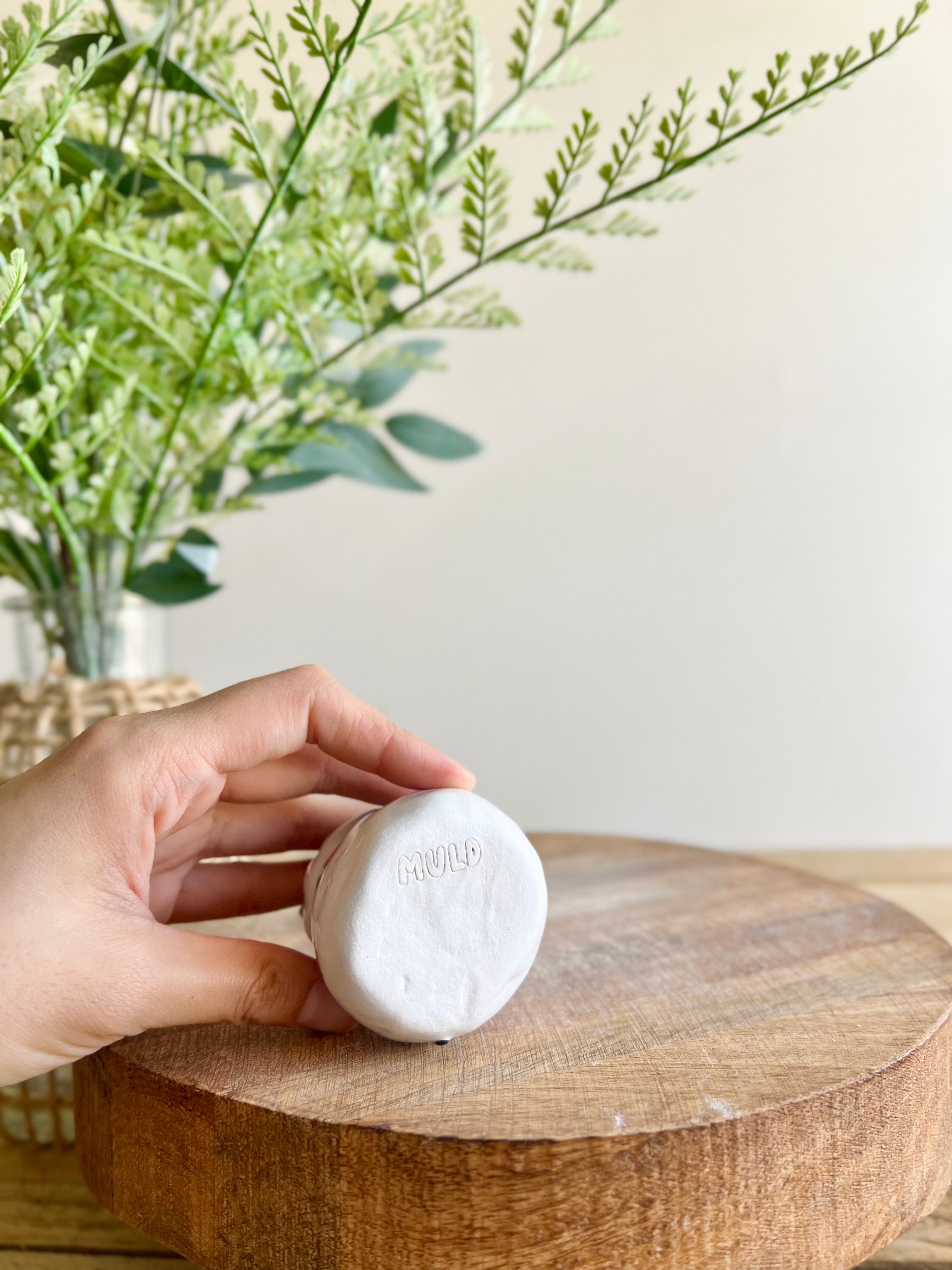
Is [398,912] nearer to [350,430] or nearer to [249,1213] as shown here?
[249,1213]

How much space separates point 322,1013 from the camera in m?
0.40

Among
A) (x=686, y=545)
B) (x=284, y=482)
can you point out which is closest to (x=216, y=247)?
(x=284, y=482)

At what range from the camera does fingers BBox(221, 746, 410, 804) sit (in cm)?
50

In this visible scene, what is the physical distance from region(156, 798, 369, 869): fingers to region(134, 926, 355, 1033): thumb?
0.38ft

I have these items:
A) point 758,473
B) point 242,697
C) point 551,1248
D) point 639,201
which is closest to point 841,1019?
point 551,1248

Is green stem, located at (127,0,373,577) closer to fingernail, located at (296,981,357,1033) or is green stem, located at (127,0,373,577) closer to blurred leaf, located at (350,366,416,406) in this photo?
blurred leaf, located at (350,366,416,406)

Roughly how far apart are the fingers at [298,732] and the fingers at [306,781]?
0.15ft

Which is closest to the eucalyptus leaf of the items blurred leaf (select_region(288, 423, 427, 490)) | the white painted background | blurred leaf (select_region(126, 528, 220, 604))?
blurred leaf (select_region(126, 528, 220, 604))

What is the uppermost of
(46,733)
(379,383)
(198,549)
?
(379,383)

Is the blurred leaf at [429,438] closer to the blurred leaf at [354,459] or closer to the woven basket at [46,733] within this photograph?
the blurred leaf at [354,459]

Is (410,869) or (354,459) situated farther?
(354,459)

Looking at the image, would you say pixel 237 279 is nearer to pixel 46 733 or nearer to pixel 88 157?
pixel 88 157

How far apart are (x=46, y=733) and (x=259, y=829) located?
0.14 metres

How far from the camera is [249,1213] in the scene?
0.33 metres
